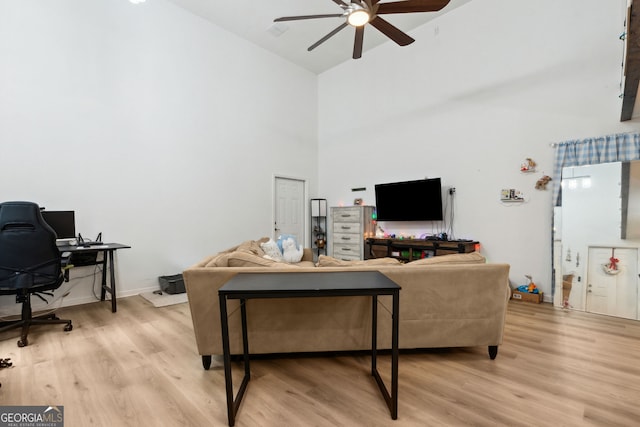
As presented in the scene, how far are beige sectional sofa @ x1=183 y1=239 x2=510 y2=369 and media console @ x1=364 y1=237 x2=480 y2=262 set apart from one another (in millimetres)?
2319

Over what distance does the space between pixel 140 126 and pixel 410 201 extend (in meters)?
4.47

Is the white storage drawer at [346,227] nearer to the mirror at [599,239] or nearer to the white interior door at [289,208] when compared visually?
the white interior door at [289,208]

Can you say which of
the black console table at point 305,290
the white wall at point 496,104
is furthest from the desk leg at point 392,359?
the white wall at point 496,104

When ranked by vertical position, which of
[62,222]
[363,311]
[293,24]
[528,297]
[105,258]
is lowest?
[528,297]

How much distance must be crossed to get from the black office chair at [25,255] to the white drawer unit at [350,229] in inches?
178

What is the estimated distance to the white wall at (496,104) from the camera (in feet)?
12.2

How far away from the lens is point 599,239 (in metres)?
3.47

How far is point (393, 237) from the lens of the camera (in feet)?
18.1

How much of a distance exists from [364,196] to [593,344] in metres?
4.21

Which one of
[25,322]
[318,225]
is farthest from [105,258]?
[318,225]

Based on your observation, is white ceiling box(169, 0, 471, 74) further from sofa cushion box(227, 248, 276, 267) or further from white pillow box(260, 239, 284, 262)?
sofa cushion box(227, 248, 276, 267)

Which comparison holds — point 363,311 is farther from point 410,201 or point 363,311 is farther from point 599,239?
point 410,201

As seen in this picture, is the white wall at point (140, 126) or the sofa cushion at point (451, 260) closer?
the sofa cushion at point (451, 260)

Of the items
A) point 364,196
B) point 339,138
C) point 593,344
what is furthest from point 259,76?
point 593,344
